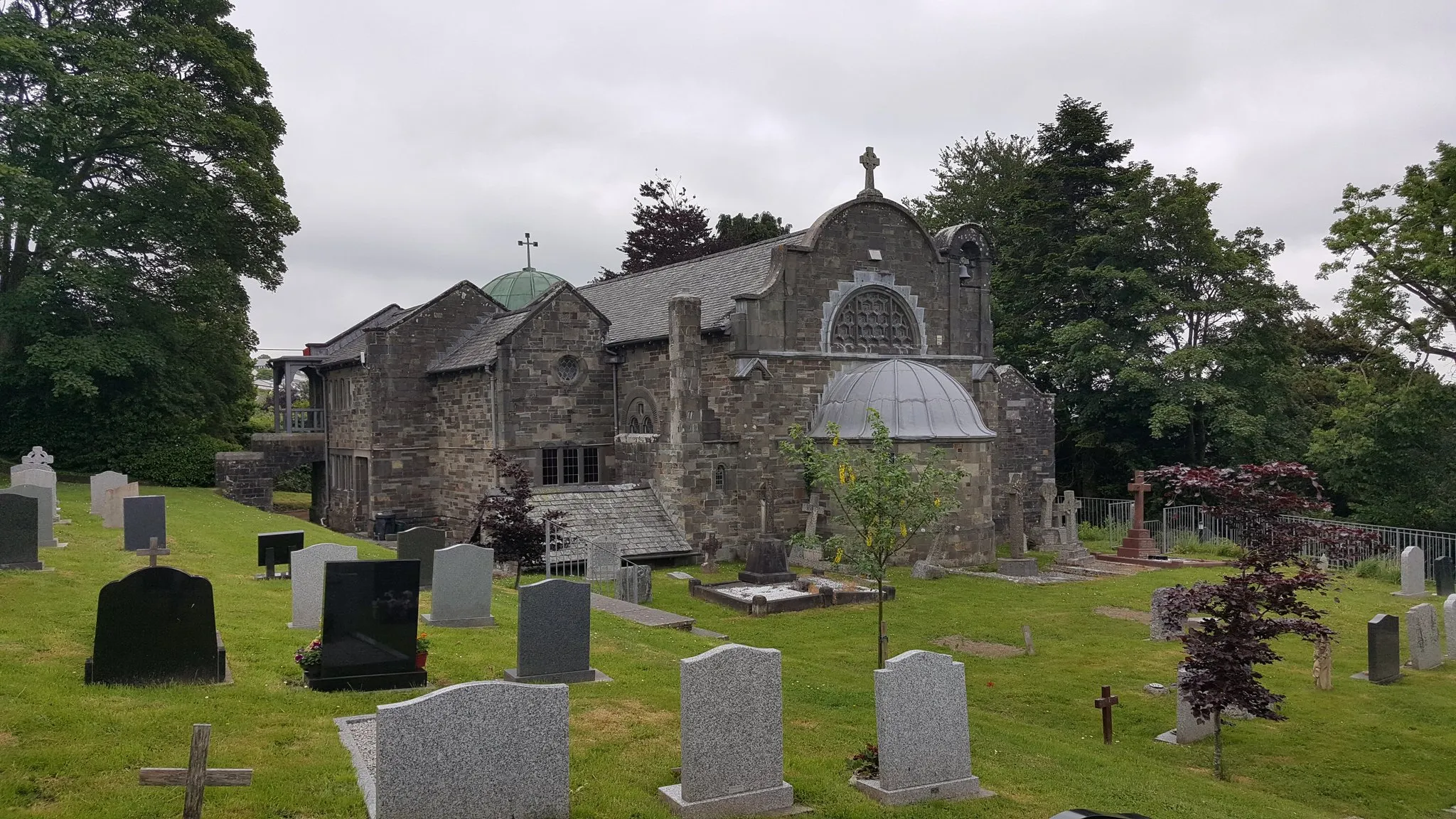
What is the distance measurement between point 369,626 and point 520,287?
1212 inches

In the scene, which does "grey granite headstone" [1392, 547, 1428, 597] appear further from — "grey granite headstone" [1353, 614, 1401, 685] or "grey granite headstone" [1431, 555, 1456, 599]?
"grey granite headstone" [1353, 614, 1401, 685]

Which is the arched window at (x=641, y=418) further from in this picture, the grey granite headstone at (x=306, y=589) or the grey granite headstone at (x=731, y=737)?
the grey granite headstone at (x=731, y=737)

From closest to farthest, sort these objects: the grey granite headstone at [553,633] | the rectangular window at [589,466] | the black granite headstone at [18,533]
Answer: the grey granite headstone at [553,633] → the black granite headstone at [18,533] → the rectangular window at [589,466]

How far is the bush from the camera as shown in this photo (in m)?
32.1

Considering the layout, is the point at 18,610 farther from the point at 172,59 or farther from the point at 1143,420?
the point at 1143,420

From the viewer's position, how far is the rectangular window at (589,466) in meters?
29.5

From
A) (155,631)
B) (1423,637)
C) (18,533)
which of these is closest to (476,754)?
(155,631)

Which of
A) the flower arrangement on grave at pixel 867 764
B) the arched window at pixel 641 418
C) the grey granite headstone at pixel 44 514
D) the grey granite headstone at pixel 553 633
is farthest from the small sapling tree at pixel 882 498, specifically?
the arched window at pixel 641 418

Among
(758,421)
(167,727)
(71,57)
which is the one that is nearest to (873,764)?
(167,727)

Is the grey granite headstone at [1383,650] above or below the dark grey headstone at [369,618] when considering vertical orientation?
below

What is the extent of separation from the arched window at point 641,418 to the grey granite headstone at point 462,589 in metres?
14.0

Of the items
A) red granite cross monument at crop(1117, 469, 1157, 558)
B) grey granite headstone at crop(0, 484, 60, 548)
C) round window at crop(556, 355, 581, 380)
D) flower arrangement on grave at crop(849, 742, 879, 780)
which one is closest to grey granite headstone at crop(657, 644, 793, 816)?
flower arrangement on grave at crop(849, 742, 879, 780)

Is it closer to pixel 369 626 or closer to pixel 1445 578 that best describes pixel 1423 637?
pixel 1445 578

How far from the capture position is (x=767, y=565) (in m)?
21.6
